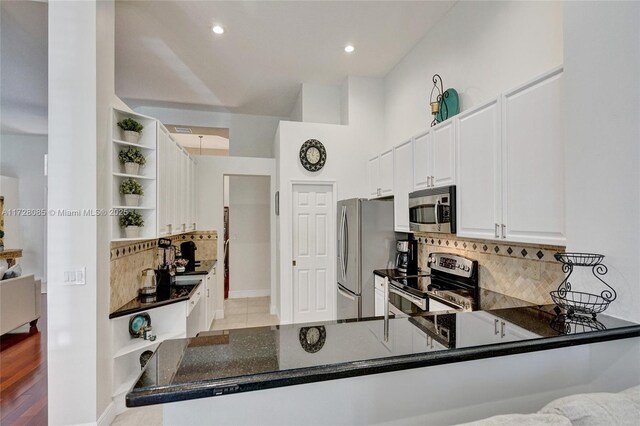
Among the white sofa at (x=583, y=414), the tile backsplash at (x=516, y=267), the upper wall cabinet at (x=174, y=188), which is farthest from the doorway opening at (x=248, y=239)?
the white sofa at (x=583, y=414)

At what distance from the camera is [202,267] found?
434 cm

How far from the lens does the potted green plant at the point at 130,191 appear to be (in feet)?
8.36

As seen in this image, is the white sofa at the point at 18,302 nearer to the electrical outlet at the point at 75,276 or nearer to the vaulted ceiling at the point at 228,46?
the electrical outlet at the point at 75,276

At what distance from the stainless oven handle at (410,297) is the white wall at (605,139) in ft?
3.85

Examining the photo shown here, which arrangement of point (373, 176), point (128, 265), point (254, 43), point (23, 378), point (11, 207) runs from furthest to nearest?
point (11, 207)
point (373, 176)
point (254, 43)
point (23, 378)
point (128, 265)

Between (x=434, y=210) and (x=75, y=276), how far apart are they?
9.19ft

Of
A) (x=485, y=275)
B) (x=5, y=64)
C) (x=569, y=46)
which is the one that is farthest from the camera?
(x=5, y=64)

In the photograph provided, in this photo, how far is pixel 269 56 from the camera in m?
3.84

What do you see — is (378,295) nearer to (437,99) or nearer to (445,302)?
(445,302)

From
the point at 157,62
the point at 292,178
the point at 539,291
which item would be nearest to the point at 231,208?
the point at 292,178

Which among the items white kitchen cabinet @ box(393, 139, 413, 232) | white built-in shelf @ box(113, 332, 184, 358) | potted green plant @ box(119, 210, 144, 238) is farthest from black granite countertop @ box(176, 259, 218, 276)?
white kitchen cabinet @ box(393, 139, 413, 232)

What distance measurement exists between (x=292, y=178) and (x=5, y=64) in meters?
3.66

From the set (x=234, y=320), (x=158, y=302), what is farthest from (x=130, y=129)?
(x=234, y=320)

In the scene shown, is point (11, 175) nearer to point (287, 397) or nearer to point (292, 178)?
point (292, 178)
